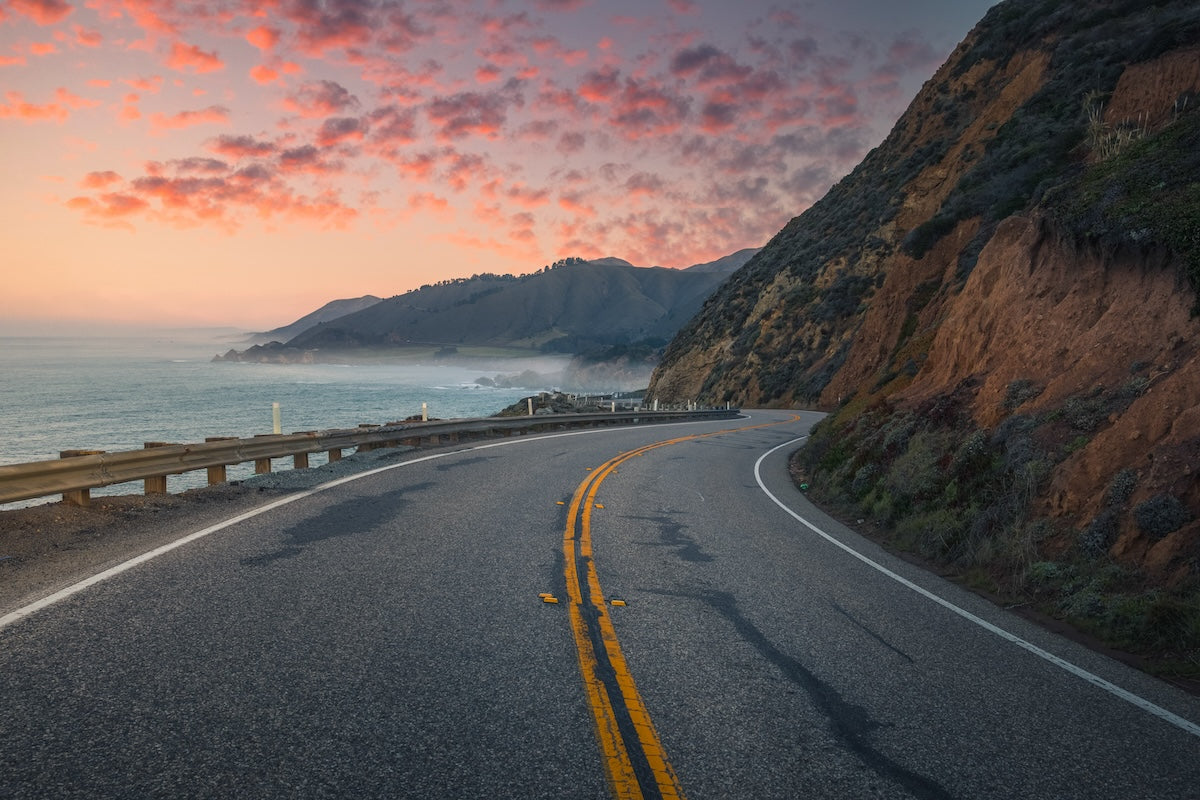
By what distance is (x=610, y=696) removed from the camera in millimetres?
4324

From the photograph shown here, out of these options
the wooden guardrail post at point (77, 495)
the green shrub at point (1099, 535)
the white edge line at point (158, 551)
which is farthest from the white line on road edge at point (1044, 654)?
the wooden guardrail post at point (77, 495)

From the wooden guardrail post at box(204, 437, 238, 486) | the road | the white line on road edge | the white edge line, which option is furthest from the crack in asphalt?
the wooden guardrail post at box(204, 437, 238, 486)

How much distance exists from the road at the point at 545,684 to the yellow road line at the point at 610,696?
0.02 meters

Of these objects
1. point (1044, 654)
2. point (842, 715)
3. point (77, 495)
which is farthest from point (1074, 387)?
point (77, 495)

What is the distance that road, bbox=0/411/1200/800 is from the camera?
136 inches

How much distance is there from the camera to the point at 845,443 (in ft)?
54.8

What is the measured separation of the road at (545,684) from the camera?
3.45m

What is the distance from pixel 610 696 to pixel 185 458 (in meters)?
8.63

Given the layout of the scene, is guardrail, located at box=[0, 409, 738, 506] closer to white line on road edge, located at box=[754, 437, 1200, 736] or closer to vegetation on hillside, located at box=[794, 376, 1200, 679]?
white line on road edge, located at box=[754, 437, 1200, 736]

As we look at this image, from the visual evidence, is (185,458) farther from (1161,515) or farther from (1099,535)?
(1161,515)

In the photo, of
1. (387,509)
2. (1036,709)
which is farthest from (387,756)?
(387,509)

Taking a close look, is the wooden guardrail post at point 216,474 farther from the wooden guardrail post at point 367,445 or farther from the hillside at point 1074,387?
the hillside at point 1074,387

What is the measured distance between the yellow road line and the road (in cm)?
2

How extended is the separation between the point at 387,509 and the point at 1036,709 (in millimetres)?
7733
